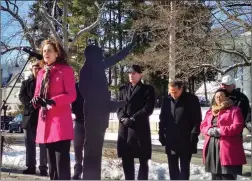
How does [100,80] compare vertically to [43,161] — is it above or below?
above

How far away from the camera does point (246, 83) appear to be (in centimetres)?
1184

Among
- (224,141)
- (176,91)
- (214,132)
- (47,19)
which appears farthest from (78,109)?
(47,19)

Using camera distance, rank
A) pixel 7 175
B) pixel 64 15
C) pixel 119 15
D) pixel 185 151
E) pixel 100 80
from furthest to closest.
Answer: pixel 64 15
pixel 119 15
pixel 7 175
pixel 185 151
pixel 100 80

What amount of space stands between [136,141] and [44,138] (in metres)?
1.21

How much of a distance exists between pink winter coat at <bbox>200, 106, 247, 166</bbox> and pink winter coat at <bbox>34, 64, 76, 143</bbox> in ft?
5.36

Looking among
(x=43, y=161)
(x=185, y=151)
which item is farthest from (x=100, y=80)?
(x=43, y=161)

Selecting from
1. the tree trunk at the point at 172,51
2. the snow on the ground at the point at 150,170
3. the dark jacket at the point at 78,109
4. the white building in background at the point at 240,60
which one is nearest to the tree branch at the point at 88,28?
the tree trunk at the point at 172,51

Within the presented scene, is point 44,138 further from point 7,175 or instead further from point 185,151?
point 7,175

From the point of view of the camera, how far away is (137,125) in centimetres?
474

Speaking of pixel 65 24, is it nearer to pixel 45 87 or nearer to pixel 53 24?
pixel 53 24

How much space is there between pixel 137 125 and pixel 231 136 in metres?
1.02

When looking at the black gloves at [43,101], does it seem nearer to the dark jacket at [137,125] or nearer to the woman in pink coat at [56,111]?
the woman in pink coat at [56,111]

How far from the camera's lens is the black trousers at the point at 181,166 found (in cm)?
472

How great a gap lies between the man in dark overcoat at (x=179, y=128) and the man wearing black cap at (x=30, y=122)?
1.71m
